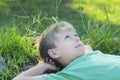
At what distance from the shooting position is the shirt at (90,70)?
3289 mm

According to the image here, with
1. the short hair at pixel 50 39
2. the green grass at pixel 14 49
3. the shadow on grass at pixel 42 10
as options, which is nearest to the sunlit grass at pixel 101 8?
the shadow on grass at pixel 42 10

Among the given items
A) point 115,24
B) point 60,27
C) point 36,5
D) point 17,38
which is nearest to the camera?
point 60,27

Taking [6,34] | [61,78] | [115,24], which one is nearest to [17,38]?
[6,34]

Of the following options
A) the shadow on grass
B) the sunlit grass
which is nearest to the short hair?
the shadow on grass

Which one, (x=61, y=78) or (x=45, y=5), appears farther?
(x=45, y=5)

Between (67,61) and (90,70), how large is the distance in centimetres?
23

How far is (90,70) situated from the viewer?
333 cm

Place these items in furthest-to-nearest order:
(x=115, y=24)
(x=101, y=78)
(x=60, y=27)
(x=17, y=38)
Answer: (x=115, y=24), (x=17, y=38), (x=60, y=27), (x=101, y=78)

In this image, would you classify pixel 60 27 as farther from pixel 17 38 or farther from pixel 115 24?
pixel 115 24

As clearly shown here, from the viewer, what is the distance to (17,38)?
4.21 m

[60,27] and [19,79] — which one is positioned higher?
[60,27]

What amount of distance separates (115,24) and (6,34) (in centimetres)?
219

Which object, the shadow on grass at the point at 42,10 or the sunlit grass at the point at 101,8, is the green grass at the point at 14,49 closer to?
the shadow on grass at the point at 42,10

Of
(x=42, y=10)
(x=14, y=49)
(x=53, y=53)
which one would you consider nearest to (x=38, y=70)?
(x=53, y=53)
